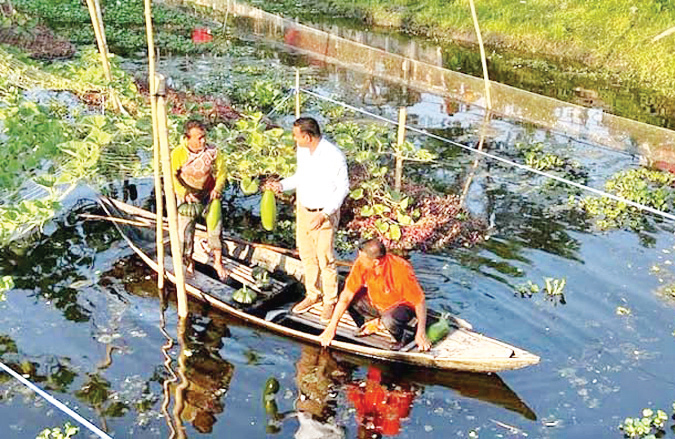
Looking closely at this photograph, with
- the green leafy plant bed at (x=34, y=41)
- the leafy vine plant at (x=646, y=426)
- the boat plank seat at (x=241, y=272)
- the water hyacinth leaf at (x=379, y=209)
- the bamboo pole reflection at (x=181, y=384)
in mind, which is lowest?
the bamboo pole reflection at (x=181, y=384)

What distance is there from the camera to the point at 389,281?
278 inches

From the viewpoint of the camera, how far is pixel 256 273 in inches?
329

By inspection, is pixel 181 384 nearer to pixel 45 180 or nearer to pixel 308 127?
pixel 45 180

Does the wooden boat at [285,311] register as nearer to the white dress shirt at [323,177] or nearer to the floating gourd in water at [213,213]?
the floating gourd in water at [213,213]

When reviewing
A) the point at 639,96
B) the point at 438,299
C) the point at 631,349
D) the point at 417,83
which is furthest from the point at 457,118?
the point at 631,349

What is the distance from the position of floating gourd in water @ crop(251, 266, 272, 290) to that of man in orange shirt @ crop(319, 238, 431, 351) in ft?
3.72

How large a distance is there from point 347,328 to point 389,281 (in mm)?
784

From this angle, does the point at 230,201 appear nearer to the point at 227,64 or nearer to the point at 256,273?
the point at 256,273

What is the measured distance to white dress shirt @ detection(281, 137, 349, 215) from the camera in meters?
7.26

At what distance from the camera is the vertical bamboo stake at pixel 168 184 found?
696cm

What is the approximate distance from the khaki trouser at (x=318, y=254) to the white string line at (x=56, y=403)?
96.2 inches

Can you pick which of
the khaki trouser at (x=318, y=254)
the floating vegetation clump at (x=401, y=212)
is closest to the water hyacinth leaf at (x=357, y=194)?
the floating vegetation clump at (x=401, y=212)

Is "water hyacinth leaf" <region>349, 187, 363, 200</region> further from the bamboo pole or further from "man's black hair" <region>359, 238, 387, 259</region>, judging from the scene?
"man's black hair" <region>359, 238, 387, 259</region>

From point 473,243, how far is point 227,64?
11078 mm
